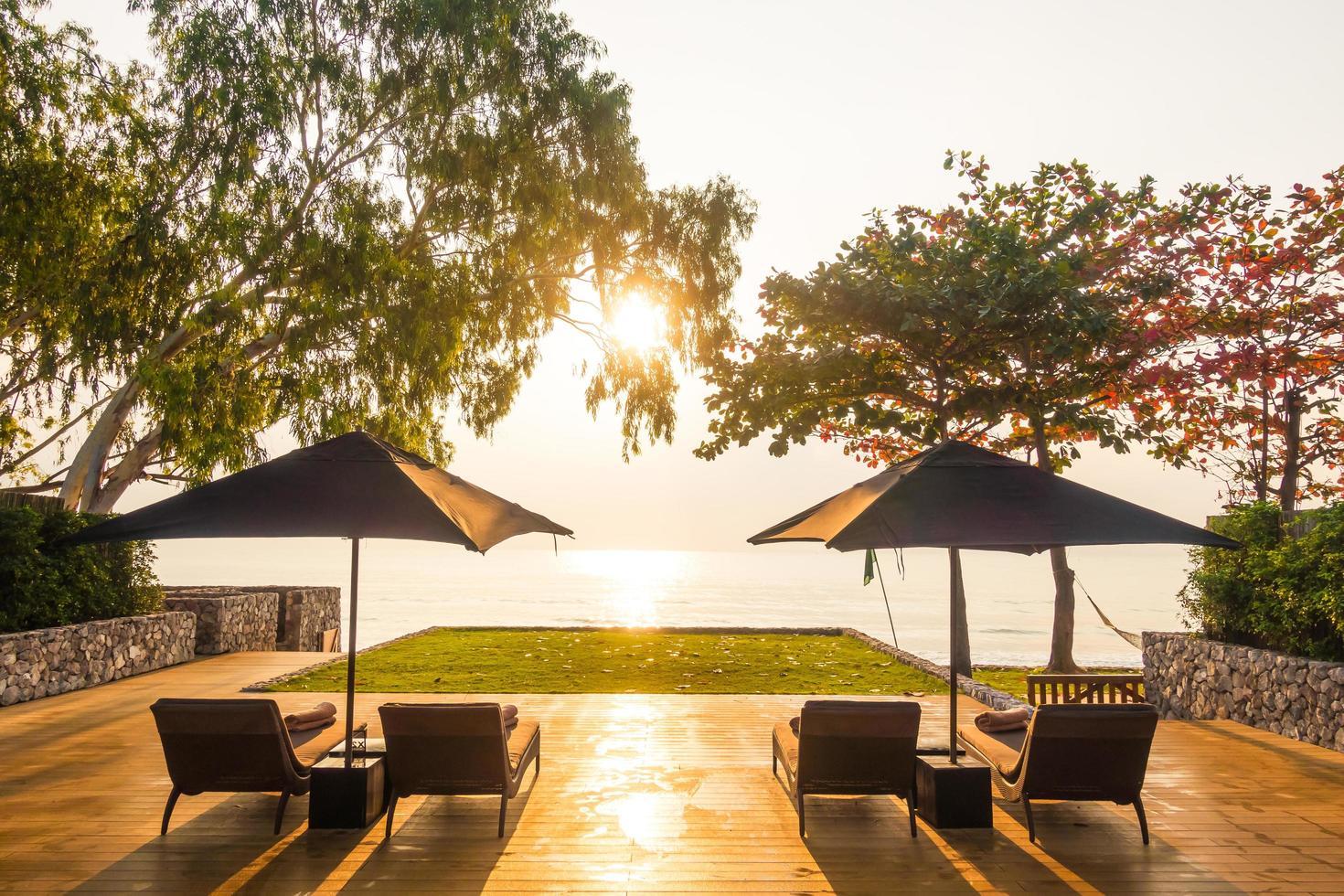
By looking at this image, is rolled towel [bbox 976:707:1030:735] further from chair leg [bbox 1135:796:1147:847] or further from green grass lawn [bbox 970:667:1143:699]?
green grass lawn [bbox 970:667:1143:699]

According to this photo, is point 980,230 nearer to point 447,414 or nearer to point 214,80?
point 447,414

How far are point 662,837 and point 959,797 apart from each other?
1.77 m

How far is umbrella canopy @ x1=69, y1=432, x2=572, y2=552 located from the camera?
4.66 meters

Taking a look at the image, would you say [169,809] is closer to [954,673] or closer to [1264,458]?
[954,673]

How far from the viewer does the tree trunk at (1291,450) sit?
11414 mm

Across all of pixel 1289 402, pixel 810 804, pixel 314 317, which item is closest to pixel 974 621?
pixel 1289 402

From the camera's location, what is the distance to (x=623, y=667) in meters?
12.2

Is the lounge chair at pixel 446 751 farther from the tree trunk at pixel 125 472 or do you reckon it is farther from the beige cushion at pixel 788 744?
the tree trunk at pixel 125 472

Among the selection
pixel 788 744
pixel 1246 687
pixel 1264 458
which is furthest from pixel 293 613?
pixel 1264 458

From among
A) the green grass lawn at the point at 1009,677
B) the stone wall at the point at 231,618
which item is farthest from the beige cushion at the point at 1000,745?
the stone wall at the point at 231,618

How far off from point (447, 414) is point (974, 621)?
20394mm

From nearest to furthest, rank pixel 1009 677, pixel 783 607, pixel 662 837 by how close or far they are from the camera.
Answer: pixel 662 837 → pixel 1009 677 → pixel 783 607

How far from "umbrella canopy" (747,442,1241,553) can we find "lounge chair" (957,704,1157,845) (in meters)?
0.94

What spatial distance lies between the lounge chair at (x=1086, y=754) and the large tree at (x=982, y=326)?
6.65 meters
